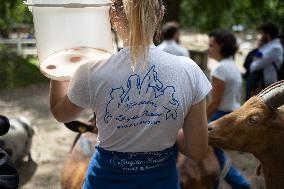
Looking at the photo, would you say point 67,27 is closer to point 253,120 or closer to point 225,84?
point 253,120

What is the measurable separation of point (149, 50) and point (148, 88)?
0.55 feet

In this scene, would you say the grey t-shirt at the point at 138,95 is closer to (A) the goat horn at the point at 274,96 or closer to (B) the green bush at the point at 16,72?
(A) the goat horn at the point at 274,96

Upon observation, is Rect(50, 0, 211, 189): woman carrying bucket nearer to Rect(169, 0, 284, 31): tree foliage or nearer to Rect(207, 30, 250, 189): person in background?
Rect(207, 30, 250, 189): person in background

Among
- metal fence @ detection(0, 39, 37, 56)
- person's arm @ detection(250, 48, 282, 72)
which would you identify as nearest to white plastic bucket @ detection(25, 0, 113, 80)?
person's arm @ detection(250, 48, 282, 72)

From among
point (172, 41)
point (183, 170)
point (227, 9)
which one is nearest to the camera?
point (183, 170)

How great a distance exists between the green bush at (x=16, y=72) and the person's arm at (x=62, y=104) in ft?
33.4

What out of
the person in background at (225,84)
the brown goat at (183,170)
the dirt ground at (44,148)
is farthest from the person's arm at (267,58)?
the brown goat at (183,170)

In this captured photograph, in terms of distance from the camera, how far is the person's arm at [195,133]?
1.85 metres

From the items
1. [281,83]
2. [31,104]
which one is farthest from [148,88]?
[31,104]

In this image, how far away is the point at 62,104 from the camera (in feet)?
6.07

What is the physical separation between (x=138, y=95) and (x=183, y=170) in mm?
1743

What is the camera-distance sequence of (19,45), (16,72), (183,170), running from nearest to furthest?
(183,170)
(16,72)
(19,45)

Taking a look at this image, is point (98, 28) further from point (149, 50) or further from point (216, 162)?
point (216, 162)

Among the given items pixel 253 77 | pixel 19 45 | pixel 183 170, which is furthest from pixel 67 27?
pixel 19 45
